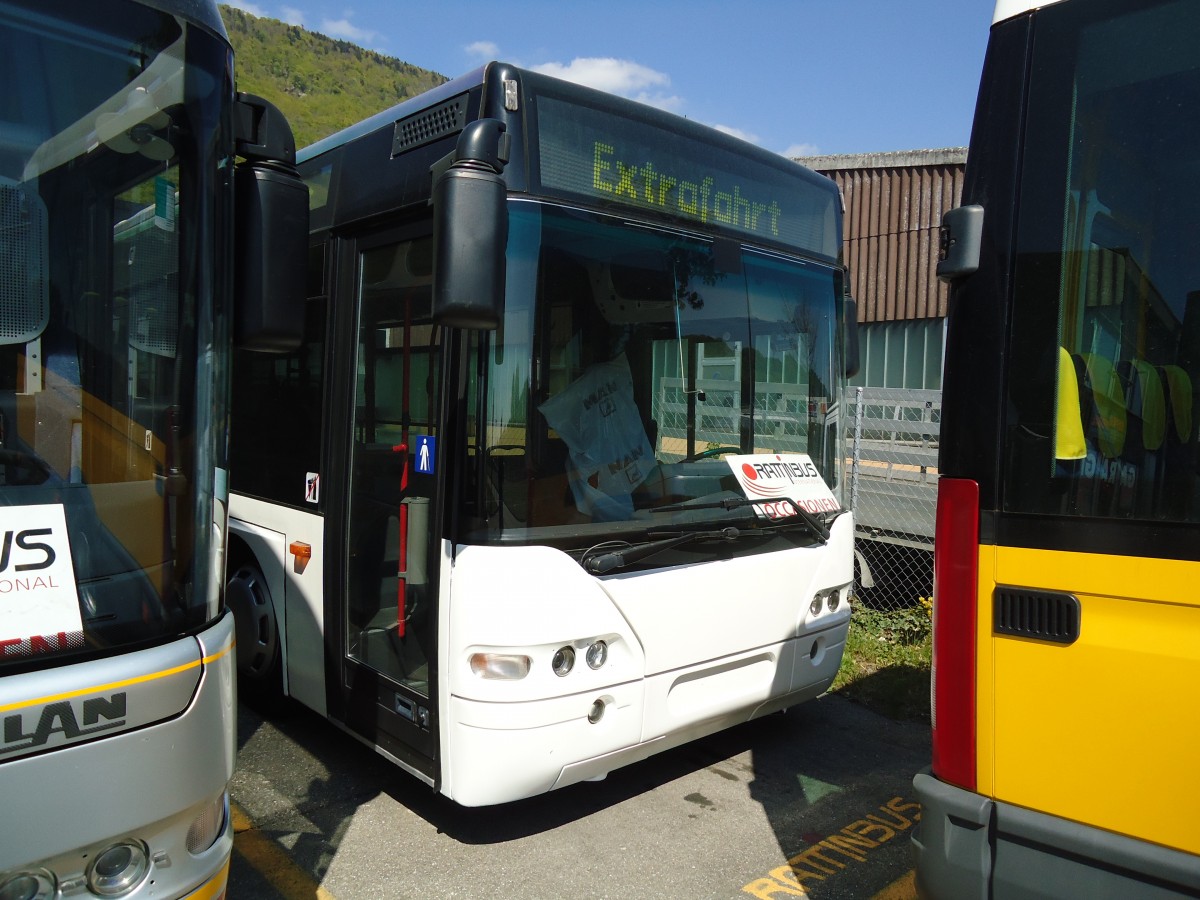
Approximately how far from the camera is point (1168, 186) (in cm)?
210

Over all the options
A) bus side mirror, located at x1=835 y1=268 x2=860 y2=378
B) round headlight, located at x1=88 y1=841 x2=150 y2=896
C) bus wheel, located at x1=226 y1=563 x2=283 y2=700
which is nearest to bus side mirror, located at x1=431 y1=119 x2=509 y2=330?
round headlight, located at x1=88 y1=841 x2=150 y2=896

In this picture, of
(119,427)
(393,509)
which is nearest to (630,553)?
(393,509)

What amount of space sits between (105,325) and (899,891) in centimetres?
333

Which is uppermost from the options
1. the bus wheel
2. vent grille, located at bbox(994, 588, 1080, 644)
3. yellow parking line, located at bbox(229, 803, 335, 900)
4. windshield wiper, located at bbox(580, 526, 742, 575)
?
vent grille, located at bbox(994, 588, 1080, 644)

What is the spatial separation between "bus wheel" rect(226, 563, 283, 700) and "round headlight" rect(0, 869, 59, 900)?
266cm

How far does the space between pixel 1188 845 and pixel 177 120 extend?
2.96 metres

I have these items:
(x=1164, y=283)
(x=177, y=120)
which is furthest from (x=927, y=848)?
(x=177, y=120)

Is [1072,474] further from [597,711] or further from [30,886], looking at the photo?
[30,886]

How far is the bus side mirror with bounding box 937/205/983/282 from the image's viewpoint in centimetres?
241

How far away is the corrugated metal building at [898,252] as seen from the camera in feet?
48.8

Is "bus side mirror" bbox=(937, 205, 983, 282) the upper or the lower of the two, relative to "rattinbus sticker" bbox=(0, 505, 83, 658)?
upper

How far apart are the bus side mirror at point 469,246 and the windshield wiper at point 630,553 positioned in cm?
101

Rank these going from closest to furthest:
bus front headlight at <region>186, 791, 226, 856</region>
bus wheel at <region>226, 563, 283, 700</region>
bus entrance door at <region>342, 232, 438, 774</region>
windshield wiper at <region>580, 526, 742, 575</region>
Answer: bus front headlight at <region>186, 791, 226, 856</region> → windshield wiper at <region>580, 526, 742, 575</region> → bus entrance door at <region>342, 232, 438, 774</region> → bus wheel at <region>226, 563, 283, 700</region>

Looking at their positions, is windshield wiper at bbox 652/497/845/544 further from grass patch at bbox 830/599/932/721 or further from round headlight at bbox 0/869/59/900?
round headlight at bbox 0/869/59/900
